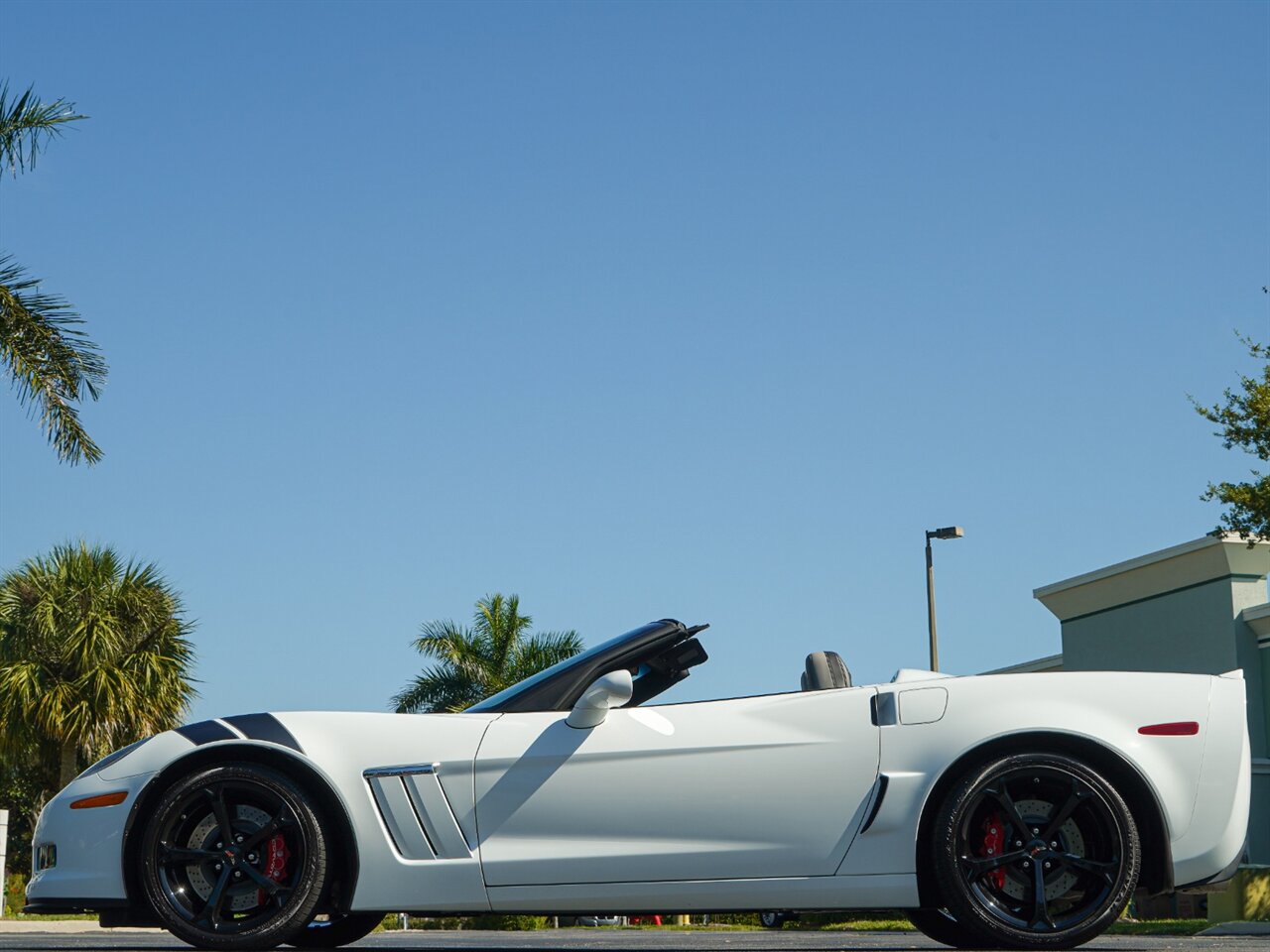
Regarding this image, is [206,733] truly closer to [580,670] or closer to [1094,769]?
[580,670]

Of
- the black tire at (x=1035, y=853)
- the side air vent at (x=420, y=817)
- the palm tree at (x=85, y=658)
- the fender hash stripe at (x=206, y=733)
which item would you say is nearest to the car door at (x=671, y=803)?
the side air vent at (x=420, y=817)

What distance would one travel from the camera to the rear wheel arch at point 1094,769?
16.8ft

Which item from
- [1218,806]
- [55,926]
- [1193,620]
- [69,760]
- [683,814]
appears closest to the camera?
[683,814]

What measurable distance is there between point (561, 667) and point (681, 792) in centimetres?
76

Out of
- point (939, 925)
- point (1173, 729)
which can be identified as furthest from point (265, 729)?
point (1173, 729)

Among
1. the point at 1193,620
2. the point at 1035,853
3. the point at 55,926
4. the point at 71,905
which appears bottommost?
the point at 55,926

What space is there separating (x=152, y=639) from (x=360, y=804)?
2138 cm

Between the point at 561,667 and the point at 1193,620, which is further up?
the point at 1193,620

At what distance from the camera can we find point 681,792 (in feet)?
16.7

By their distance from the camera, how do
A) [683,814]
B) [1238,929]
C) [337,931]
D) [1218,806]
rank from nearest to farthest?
[683,814]
[1218,806]
[337,931]
[1238,929]

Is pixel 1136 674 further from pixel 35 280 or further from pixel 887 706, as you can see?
pixel 35 280

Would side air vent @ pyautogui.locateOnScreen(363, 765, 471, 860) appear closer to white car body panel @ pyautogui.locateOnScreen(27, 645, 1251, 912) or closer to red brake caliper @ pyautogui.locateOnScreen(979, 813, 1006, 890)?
white car body panel @ pyautogui.locateOnScreen(27, 645, 1251, 912)

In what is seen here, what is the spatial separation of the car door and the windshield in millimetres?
332

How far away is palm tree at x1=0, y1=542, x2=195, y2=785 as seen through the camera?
2378 centimetres
